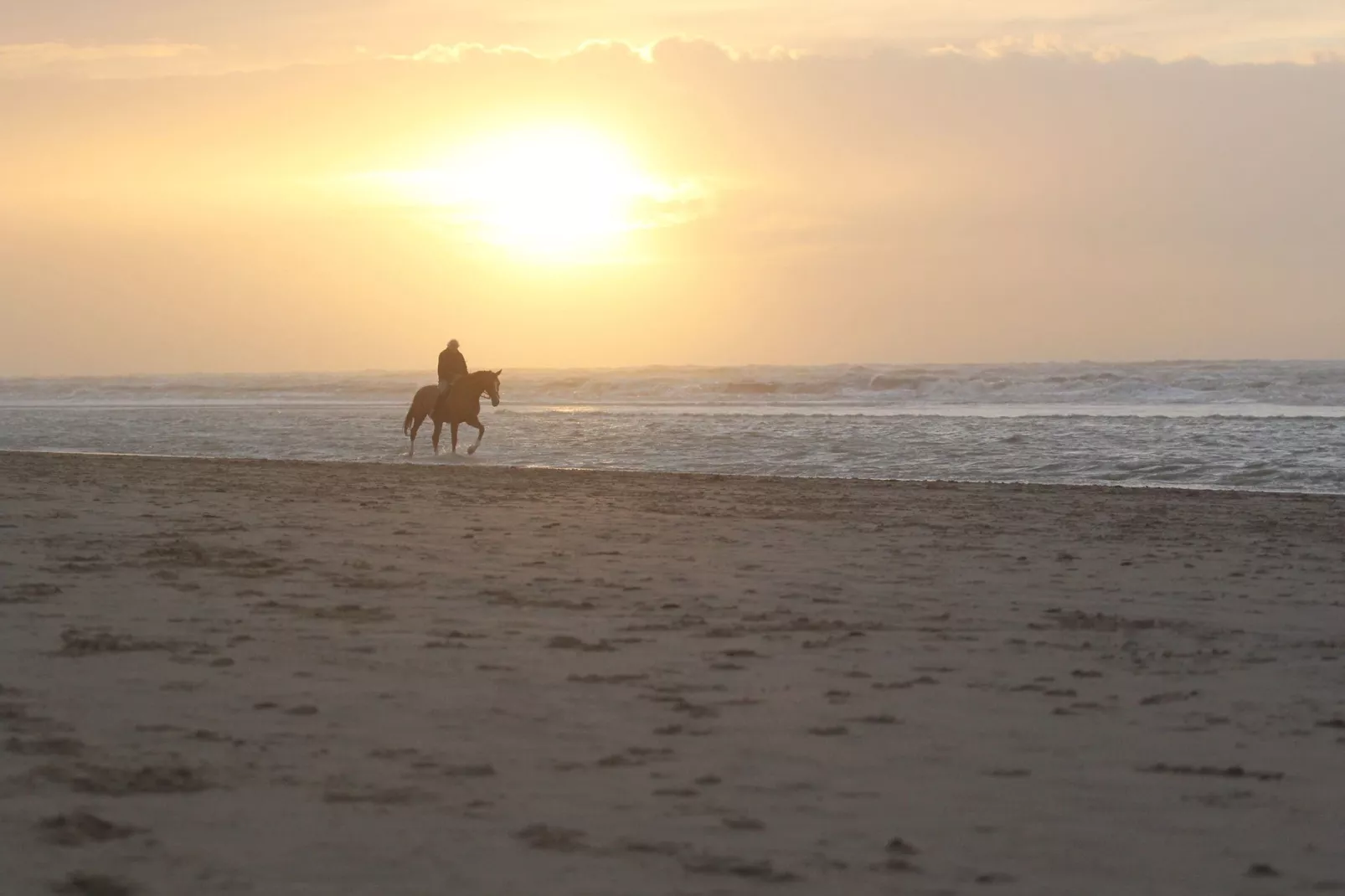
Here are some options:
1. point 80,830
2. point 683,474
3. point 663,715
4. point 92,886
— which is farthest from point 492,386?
point 92,886

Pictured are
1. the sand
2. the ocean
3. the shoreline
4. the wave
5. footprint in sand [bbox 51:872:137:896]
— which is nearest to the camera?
footprint in sand [bbox 51:872:137:896]

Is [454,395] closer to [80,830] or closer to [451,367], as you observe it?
[451,367]

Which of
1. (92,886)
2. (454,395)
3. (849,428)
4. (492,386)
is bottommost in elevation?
(92,886)

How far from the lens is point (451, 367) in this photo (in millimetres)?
21000

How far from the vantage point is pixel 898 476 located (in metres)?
16.3

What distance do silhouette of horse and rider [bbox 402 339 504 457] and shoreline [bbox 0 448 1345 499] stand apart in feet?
1.95

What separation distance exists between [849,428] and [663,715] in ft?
70.6

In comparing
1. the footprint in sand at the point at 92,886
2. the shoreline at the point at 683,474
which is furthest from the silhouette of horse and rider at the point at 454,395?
the footprint in sand at the point at 92,886

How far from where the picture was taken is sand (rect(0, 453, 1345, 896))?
10.8 feet

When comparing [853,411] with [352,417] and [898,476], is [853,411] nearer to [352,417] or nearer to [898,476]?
[352,417]

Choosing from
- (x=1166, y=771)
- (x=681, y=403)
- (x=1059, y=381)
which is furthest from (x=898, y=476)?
(x=1059, y=381)

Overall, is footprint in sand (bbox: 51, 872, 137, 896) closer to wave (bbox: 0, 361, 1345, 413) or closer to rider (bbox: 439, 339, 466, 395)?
rider (bbox: 439, 339, 466, 395)

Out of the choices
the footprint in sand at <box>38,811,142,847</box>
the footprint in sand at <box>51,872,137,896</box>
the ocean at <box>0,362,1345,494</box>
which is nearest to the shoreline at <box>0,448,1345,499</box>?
the ocean at <box>0,362,1345,494</box>

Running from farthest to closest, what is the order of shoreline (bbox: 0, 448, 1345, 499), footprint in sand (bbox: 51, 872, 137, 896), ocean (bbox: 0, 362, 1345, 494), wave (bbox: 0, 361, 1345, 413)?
wave (bbox: 0, 361, 1345, 413), ocean (bbox: 0, 362, 1345, 494), shoreline (bbox: 0, 448, 1345, 499), footprint in sand (bbox: 51, 872, 137, 896)
